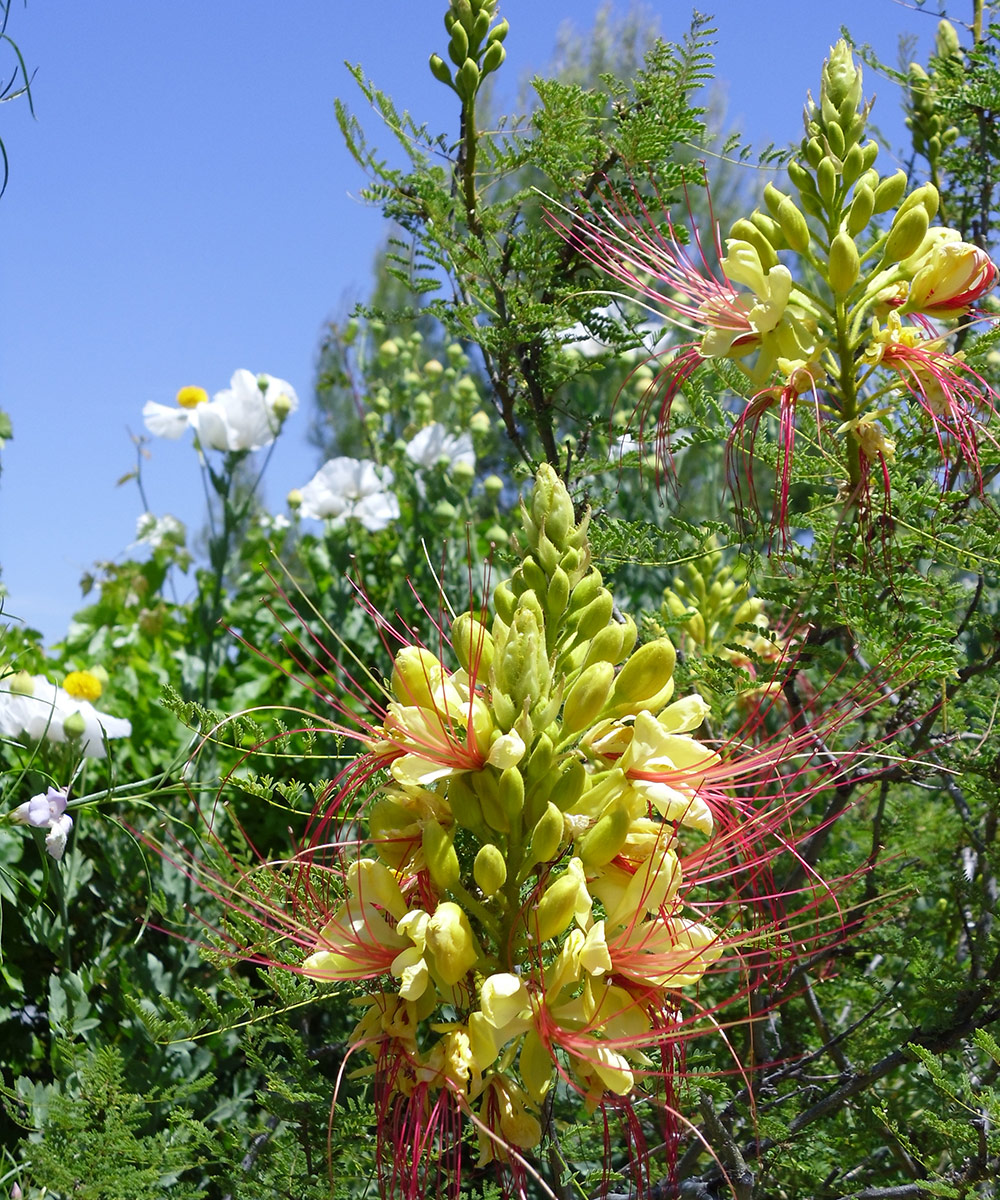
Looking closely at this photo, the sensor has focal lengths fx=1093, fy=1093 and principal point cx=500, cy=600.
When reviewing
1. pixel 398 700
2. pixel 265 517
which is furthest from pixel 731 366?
pixel 265 517

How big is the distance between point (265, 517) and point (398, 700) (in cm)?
461

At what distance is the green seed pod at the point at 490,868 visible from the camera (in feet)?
4.65

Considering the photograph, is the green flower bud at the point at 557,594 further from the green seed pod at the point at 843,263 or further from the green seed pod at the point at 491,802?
the green seed pod at the point at 843,263

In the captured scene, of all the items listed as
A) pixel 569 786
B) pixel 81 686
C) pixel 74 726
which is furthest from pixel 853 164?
pixel 81 686

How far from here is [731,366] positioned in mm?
2379

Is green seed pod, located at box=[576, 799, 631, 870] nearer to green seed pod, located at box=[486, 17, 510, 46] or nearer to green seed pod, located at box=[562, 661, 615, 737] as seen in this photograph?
green seed pod, located at box=[562, 661, 615, 737]

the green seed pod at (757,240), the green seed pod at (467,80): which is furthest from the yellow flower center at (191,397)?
the green seed pod at (757,240)

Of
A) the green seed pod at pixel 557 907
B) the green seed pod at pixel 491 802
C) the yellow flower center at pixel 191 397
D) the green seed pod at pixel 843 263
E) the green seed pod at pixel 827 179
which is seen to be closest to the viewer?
the green seed pod at pixel 557 907

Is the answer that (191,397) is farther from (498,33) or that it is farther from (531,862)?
(531,862)

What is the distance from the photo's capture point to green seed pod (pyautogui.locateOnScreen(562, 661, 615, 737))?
4.90ft

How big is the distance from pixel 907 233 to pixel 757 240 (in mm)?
263

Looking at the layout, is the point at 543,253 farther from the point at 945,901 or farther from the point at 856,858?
the point at 945,901

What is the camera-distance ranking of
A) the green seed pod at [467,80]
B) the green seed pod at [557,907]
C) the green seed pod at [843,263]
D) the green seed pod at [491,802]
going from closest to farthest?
the green seed pod at [557,907]
the green seed pod at [491,802]
the green seed pod at [843,263]
the green seed pod at [467,80]

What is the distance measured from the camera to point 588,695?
1.50 metres
